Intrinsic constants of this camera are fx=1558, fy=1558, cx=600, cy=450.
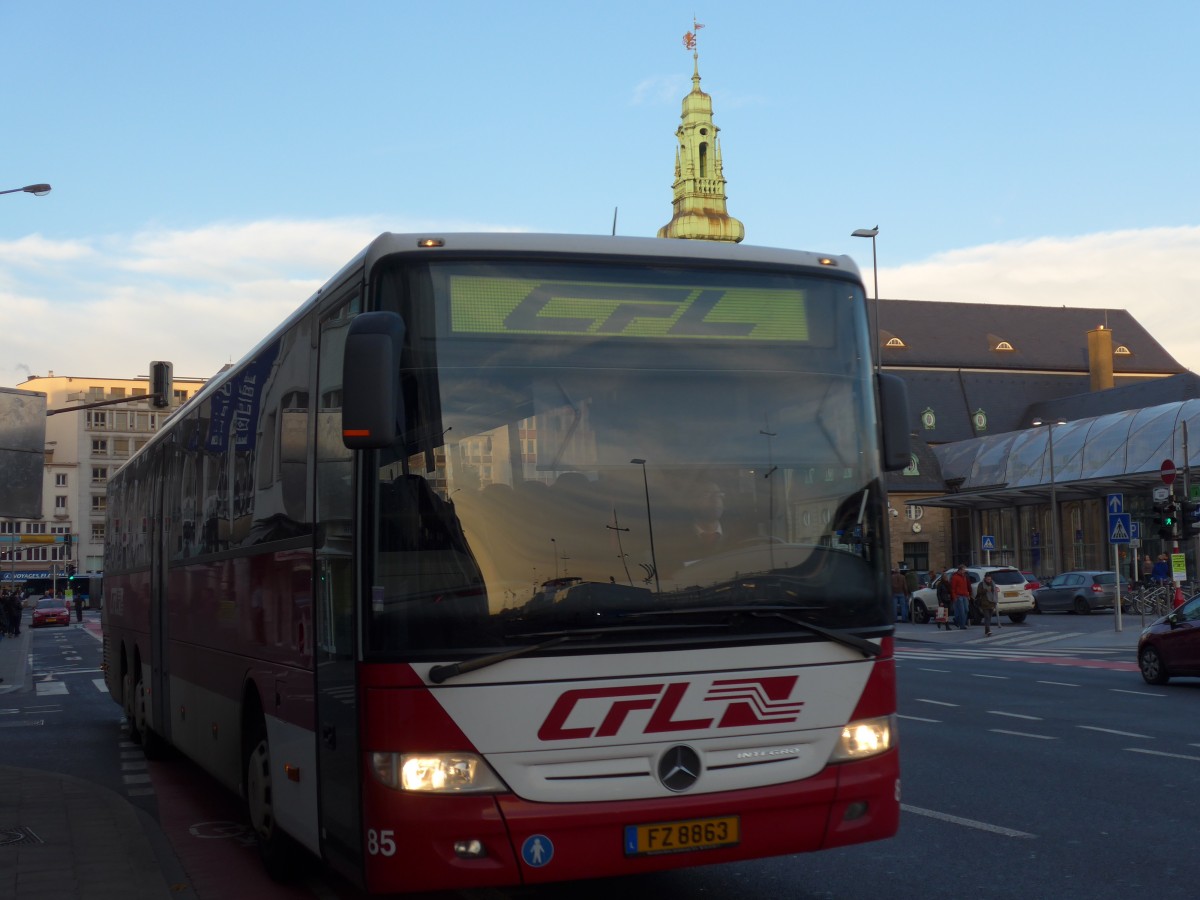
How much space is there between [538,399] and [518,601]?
2.74 ft

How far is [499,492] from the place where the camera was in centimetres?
625

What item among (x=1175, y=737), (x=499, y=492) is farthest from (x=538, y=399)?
(x=1175, y=737)

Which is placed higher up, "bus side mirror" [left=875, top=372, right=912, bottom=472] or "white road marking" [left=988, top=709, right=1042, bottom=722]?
"bus side mirror" [left=875, top=372, right=912, bottom=472]

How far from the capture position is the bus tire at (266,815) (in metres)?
8.34

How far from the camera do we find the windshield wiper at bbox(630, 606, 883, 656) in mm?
6376

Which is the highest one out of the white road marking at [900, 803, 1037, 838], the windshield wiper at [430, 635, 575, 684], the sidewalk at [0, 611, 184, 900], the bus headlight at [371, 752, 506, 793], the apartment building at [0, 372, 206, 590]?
the apartment building at [0, 372, 206, 590]

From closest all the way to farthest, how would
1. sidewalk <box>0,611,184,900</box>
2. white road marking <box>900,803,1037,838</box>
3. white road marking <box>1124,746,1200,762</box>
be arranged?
sidewalk <box>0,611,184,900</box>
white road marking <box>900,803,1037,838</box>
white road marking <box>1124,746,1200,762</box>

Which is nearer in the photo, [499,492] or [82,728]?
[499,492]

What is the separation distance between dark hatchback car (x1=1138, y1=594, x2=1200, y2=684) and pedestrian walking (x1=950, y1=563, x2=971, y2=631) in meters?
20.0

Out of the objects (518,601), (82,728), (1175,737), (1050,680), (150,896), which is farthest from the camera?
(1050,680)

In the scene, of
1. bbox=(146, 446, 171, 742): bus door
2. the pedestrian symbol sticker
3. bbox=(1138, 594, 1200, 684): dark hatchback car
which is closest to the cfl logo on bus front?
the pedestrian symbol sticker

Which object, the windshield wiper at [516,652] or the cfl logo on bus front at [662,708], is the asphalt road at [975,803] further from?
the windshield wiper at [516,652]

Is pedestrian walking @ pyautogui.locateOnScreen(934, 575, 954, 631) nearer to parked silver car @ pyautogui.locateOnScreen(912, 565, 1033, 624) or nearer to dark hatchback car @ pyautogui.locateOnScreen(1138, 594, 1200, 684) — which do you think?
parked silver car @ pyautogui.locateOnScreen(912, 565, 1033, 624)

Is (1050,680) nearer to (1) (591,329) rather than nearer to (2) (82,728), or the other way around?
(2) (82,728)
